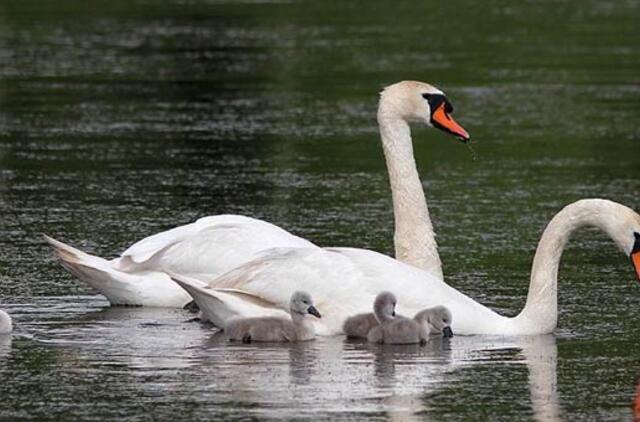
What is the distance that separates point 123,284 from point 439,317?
2.47m

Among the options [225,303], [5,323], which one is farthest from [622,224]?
[5,323]

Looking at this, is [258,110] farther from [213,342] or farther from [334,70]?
[213,342]

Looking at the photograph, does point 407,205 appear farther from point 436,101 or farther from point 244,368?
point 244,368

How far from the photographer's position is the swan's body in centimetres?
1182

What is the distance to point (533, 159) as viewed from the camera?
20.4m

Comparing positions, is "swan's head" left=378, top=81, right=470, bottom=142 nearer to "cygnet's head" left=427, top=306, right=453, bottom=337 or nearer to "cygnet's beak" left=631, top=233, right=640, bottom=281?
"cygnet's beak" left=631, top=233, right=640, bottom=281

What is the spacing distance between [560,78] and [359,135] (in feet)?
19.9

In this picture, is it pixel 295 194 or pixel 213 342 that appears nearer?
pixel 213 342

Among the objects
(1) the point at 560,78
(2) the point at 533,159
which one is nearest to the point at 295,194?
(2) the point at 533,159

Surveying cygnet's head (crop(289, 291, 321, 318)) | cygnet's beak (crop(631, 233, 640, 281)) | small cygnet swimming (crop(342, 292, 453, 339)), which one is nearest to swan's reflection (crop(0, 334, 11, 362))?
cygnet's head (crop(289, 291, 321, 318))

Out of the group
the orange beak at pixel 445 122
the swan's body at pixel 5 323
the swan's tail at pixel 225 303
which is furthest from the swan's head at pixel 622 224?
the swan's body at pixel 5 323

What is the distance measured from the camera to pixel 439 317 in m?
11.8

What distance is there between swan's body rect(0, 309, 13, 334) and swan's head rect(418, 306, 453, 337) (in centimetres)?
241

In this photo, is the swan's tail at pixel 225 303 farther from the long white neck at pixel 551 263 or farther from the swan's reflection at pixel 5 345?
the long white neck at pixel 551 263
